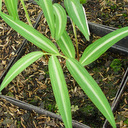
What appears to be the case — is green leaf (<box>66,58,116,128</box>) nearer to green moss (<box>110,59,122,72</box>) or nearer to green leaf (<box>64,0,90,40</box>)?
green leaf (<box>64,0,90,40</box>)

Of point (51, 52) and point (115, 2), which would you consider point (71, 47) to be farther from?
point (115, 2)

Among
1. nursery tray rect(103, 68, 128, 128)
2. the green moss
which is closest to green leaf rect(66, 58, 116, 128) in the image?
nursery tray rect(103, 68, 128, 128)

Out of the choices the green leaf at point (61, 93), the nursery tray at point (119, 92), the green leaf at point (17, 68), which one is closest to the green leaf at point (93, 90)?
the green leaf at point (61, 93)

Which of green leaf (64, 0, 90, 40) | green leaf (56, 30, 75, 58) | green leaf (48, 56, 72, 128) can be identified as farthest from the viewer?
green leaf (56, 30, 75, 58)

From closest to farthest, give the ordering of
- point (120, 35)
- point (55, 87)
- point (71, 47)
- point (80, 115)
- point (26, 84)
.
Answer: point (55, 87), point (120, 35), point (71, 47), point (80, 115), point (26, 84)

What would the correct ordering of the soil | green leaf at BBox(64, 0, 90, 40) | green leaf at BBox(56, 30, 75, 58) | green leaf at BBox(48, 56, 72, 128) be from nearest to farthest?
green leaf at BBox(48, 56, 72, 128) < green leaf at BBox(64, 0, 90, 40) < green leaf at BBox(56, 30, 75, 58) < the soil

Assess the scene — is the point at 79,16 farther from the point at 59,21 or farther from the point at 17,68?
the point at 17,68

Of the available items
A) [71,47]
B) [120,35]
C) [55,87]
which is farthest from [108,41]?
[55,87]
